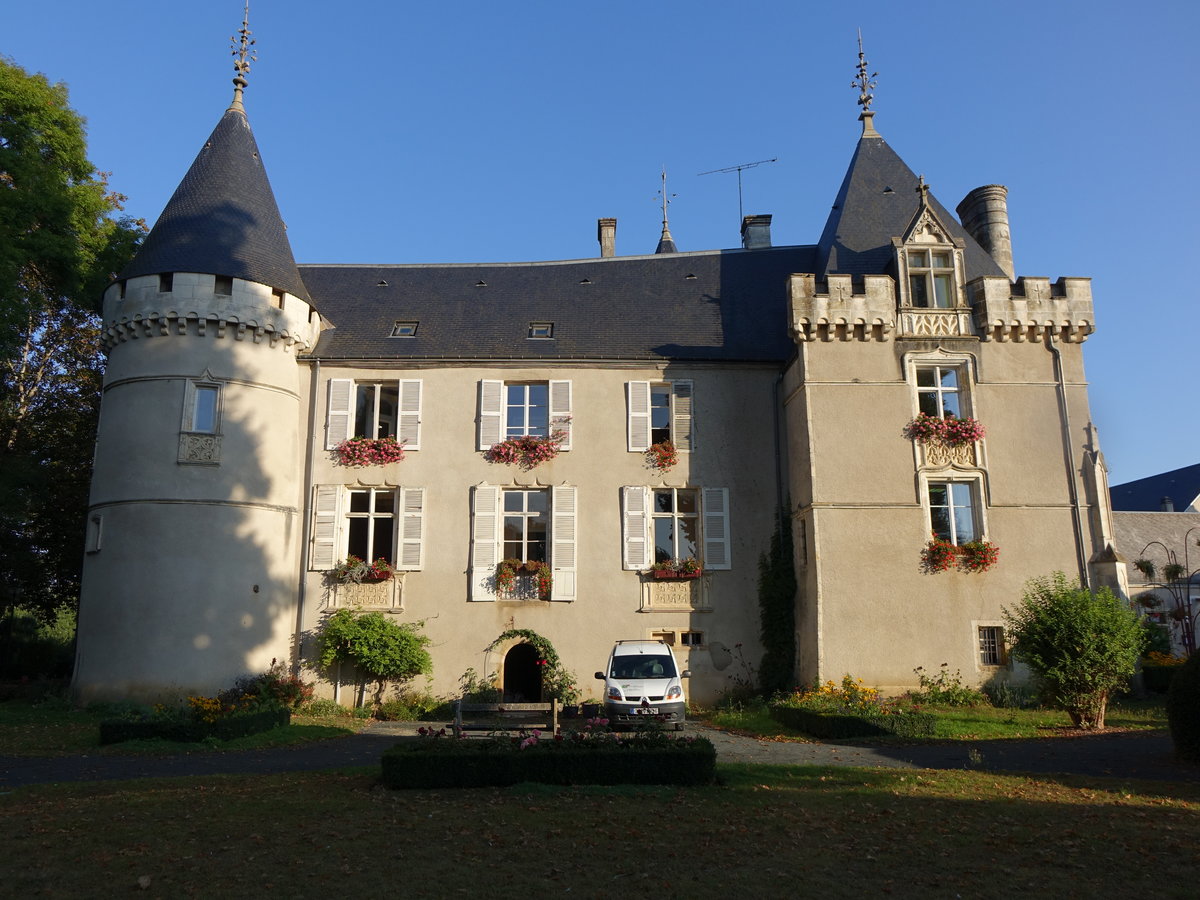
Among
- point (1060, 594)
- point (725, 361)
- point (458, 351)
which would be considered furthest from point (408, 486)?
point (1060, 594)

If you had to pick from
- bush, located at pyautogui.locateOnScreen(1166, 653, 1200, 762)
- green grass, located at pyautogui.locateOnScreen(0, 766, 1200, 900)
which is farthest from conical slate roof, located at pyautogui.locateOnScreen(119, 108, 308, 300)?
bush, located at pyautogui.locateOnScreen(1166, 653, 1200, 762)

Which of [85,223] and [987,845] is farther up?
[85,223]

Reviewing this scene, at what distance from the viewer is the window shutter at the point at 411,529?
19.3m

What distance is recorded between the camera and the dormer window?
19.2 m

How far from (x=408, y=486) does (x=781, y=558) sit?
27.5 feet

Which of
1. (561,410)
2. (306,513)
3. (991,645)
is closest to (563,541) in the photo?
(561,410)

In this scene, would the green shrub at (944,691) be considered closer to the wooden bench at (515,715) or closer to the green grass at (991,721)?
the green grass at (991,721)

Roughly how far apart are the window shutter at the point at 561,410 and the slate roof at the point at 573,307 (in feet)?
2.40

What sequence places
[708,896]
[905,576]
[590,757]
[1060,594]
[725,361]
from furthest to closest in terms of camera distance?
[725,361] < [905,576] < [1060,594] < [590,757] < [708,896]

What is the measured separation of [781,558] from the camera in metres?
19.2

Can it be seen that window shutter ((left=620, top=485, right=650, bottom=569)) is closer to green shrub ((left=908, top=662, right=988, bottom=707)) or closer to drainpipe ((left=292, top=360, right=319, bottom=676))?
green shrub ((left=908, top=662, right=988, bottom=707))

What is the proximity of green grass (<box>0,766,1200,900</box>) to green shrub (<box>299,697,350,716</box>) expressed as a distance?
332 inches

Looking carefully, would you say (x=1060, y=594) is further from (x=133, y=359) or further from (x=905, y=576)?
(x=133, y=359)

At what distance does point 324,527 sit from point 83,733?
20.4 ft
